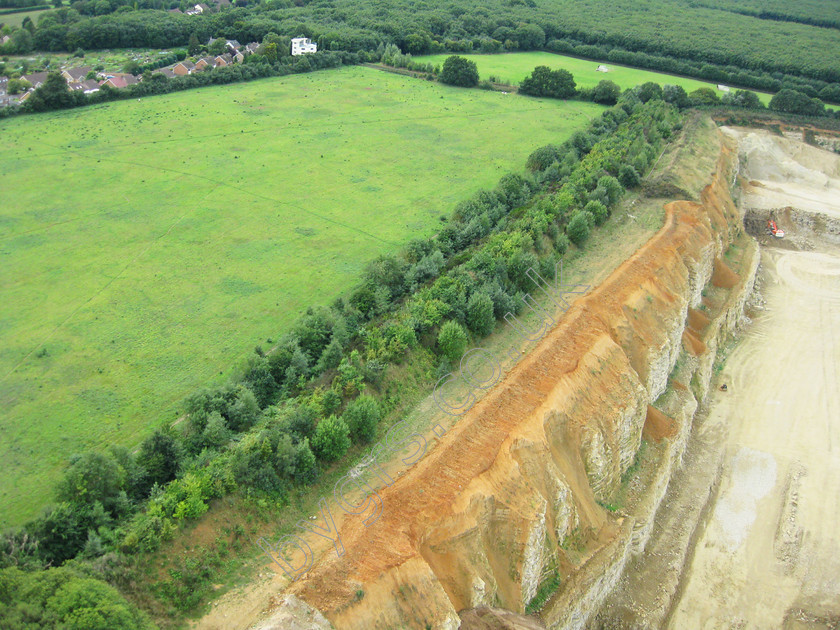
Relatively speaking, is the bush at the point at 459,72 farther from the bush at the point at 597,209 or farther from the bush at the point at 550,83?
the bush at the point at 597,209

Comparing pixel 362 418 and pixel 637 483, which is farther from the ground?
pixel 362 418

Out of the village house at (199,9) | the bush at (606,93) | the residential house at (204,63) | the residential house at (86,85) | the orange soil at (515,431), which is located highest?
the village house at (199,9)

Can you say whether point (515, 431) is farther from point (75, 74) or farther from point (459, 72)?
point (75, 74)

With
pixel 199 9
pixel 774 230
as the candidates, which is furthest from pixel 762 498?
pixel 199 9

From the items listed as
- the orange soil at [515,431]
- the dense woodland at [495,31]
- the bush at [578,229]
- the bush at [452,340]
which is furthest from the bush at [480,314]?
the dense woodland at [495,31]

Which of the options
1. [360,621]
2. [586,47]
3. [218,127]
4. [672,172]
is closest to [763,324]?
[672,172]

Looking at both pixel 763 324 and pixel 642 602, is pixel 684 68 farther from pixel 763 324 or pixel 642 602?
pixel 642 602
